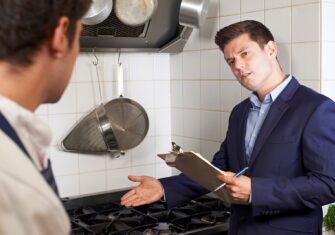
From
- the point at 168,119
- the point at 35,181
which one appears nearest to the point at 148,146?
the point at 168,119

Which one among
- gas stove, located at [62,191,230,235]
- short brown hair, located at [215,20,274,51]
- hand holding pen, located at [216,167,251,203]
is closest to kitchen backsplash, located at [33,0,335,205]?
gas stove, located at [62,191,230,235]

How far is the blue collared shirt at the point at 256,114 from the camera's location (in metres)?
1.41

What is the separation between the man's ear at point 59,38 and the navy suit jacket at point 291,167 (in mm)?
822

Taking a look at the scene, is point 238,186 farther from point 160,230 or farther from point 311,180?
point 160,230

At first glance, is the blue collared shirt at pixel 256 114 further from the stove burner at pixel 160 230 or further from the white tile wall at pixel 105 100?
the white tile wall at pixel 105 100

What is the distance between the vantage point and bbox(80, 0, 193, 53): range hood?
1.88 m

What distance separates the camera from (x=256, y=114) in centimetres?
149

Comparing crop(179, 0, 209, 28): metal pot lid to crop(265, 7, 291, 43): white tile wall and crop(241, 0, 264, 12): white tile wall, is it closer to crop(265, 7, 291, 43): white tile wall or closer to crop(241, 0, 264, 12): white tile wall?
crop(241, 0, 264, 12): white tile wall

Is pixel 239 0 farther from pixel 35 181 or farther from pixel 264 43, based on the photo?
pixel 35 181

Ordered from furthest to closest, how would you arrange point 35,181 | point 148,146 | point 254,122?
point 148,146 → point 254,122 → point 35,181

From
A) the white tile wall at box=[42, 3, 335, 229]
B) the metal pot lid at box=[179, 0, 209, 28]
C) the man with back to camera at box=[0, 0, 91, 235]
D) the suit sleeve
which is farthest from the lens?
the metal pot lid at box=[179, 0, 209, 28]

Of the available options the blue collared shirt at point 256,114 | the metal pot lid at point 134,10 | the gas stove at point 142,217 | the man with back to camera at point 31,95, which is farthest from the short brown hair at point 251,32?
the man with back to camera at point 31,95

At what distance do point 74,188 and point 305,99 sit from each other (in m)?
1.09

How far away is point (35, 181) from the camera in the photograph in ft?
1.70
